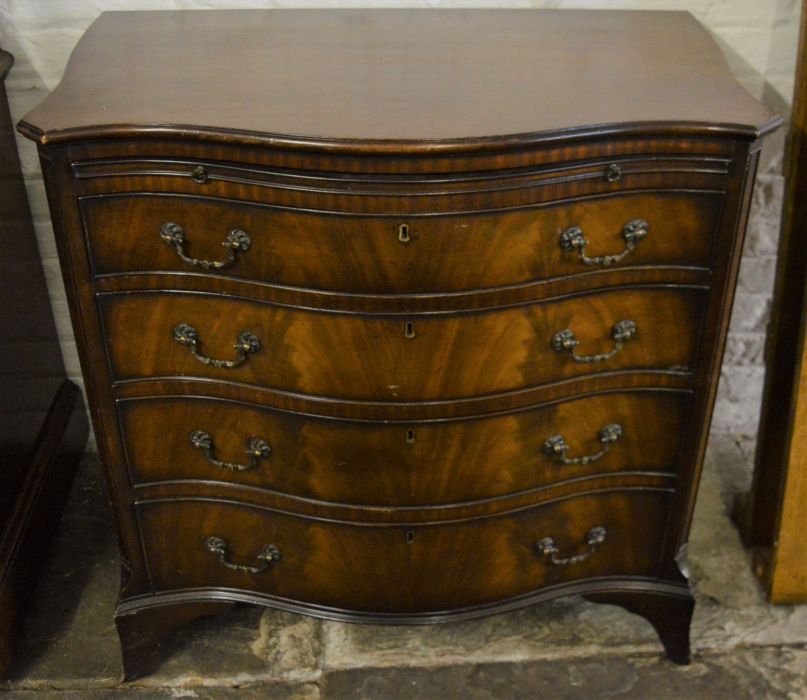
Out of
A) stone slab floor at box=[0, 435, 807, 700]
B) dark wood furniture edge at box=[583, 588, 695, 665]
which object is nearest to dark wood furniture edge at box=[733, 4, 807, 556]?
stone slab floor at box=[0, 435, 807, 700]

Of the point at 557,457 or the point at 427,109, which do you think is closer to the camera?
the point at 427,109

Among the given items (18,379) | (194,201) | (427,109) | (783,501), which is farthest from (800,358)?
(18,379)

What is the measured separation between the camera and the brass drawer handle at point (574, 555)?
5.85 feet

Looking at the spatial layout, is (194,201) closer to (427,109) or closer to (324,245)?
(324,245)

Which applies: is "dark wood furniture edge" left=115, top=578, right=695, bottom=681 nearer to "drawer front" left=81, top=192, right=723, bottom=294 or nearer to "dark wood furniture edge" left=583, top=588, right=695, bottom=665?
"dark wood furniture edge" left=583, top=588, right=695, bottom=665

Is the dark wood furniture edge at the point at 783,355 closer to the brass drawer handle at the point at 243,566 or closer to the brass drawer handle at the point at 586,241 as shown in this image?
the brass drawer handle at the point at 586,241

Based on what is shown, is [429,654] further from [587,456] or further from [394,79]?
[394,79]

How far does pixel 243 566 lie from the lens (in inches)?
71.1

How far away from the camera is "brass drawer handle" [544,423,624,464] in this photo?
1.68 metres

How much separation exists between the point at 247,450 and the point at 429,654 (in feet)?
1.96

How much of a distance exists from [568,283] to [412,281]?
0.23 m

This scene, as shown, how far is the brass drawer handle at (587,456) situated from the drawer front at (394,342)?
0.38 ft

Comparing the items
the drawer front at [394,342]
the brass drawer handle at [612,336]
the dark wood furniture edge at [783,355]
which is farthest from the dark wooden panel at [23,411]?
the dark wood furniture edge at [783,355]

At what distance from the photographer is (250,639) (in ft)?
6.62
